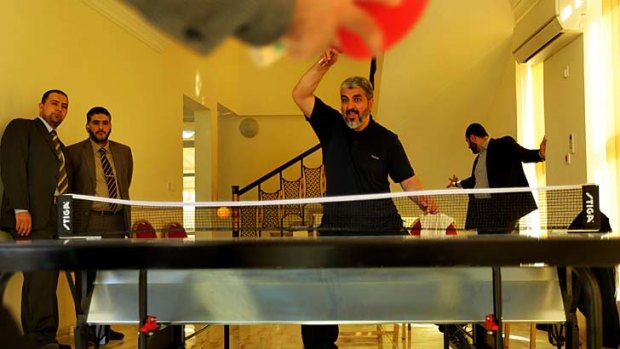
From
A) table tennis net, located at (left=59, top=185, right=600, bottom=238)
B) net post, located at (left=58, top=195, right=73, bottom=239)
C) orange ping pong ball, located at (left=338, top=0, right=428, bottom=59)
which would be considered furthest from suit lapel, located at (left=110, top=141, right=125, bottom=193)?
orange ping pong ball, located at (left=338, top=0, right=428, bottom=59)

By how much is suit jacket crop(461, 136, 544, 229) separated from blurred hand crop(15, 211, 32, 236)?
254 cm

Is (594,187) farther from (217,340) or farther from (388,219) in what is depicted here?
(217,340)

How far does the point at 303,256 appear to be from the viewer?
141 centimetres

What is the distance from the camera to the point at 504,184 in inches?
185

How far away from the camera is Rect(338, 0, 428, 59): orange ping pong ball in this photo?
423mm

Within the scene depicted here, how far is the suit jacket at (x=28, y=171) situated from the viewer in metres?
3.72

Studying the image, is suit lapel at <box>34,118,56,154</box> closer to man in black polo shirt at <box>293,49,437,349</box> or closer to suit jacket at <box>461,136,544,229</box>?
man in black polo shirt at <box>293,49,437,349</box>

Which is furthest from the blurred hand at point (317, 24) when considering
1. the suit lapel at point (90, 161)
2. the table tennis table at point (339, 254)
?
the suit lapel at point (90, 161)

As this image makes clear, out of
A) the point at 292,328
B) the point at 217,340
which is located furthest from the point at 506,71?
the point at 217,340

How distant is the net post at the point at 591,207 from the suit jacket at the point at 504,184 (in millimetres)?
1014

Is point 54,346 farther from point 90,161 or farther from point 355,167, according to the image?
point 355,167

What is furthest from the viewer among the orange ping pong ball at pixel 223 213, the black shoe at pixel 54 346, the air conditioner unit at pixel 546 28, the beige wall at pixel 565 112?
the beige wall at pixel 565 112

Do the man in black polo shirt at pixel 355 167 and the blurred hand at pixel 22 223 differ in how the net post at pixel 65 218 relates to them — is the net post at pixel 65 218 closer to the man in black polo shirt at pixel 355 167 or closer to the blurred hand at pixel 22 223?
the man in black polo shirt at pixel 355 167

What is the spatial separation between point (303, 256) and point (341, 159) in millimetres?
1185
